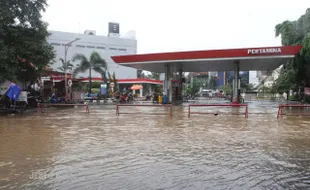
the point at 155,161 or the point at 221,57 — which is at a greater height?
the point at 221,57

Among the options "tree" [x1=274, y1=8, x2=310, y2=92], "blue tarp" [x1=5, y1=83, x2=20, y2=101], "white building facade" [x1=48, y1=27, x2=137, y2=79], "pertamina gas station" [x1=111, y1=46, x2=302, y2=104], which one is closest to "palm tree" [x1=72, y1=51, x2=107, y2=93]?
"pertamina gas station" [x1=111, y1=46, x2=302, y2=104]

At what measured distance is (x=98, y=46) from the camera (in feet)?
306

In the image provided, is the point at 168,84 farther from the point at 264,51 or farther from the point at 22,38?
the point at 22,38

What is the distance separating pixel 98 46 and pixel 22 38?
74796 millimetres

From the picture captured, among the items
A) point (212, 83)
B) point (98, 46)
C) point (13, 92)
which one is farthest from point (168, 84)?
point (212, 83)

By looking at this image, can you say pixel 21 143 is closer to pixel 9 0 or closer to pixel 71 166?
pixel 71 166

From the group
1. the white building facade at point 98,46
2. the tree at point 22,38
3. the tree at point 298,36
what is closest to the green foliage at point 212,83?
the white building facade at point 98,46

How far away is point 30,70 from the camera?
21.8 meters

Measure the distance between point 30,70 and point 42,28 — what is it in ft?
10.6

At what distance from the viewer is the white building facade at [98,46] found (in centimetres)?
8706

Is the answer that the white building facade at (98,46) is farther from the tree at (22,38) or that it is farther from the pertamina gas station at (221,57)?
the tree at (22,38)

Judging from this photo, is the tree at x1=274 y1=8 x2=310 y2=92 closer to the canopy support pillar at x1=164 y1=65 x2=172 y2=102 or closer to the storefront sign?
the storefront sign

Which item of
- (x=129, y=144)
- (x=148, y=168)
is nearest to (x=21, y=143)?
(x=129, y=144)

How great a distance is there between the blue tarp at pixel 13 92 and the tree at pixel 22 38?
37.3 inches
